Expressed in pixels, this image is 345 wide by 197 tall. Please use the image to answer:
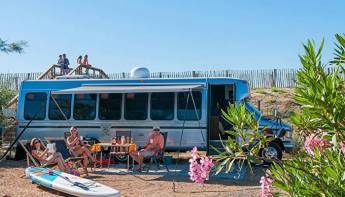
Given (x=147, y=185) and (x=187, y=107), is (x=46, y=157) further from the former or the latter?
(x=187, y=107)

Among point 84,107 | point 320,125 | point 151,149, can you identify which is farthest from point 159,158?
point 320,125

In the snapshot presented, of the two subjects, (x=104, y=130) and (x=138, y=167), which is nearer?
(x=138, y=167)

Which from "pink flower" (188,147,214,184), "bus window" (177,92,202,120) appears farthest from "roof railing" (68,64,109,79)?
"pink flower" (188,147,214,184)

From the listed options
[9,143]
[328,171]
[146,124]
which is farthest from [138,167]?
[328,171]

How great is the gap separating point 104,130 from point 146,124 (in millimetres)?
1251

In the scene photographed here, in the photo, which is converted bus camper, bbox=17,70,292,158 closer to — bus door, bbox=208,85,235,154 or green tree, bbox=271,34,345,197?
bus door, bbox=208,85,235,154

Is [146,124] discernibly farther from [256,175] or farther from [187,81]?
[256,175]

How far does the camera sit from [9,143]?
49.9ft

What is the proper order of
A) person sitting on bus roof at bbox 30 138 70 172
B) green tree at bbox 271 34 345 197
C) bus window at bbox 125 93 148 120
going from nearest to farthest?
1. green tree at bbox 271 34 345 197
2. person sitting on bus roof at bbox 30 138 70 172
3. bus window at bbox 125 93 148 120

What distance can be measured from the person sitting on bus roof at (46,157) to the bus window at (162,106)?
335cm

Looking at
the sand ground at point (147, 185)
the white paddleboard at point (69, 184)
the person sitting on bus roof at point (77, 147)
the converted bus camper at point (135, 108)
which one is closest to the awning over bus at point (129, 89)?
the converted bus camper at point (135, 108)

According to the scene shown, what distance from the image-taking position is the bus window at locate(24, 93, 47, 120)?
1462cm

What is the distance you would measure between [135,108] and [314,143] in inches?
461

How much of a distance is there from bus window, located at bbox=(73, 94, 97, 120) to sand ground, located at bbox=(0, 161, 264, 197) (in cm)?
262
